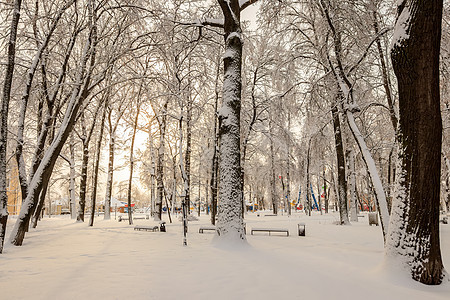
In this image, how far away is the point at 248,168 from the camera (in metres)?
29.4

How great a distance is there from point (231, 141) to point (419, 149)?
4409mm

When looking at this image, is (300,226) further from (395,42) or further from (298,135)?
(298,135)

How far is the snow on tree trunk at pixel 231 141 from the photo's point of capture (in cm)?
723

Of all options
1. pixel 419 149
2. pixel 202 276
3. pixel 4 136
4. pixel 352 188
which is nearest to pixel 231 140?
pixel 202 276

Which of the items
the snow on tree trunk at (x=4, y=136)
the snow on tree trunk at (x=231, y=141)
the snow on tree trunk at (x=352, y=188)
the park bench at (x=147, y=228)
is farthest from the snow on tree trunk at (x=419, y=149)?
the snow on tree trunk at (x=352, y=188)

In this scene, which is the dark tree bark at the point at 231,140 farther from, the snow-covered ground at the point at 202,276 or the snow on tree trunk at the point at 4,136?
the snow on tree trunk at the point at 4,136

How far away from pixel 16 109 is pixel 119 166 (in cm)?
884

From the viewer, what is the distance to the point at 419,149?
4.03 m

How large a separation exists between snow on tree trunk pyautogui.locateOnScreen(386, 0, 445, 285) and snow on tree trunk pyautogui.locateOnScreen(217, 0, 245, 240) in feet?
12.3

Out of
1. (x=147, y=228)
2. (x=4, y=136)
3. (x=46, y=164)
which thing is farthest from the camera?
(x=147, y=228)

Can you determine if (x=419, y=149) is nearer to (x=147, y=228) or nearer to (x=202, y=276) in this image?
(x=202, y=276)

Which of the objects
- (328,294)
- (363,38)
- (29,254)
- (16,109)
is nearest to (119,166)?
(16,109)

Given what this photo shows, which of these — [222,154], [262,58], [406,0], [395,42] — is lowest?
[222,154]

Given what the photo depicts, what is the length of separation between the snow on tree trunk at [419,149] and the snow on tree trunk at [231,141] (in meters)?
3.76
